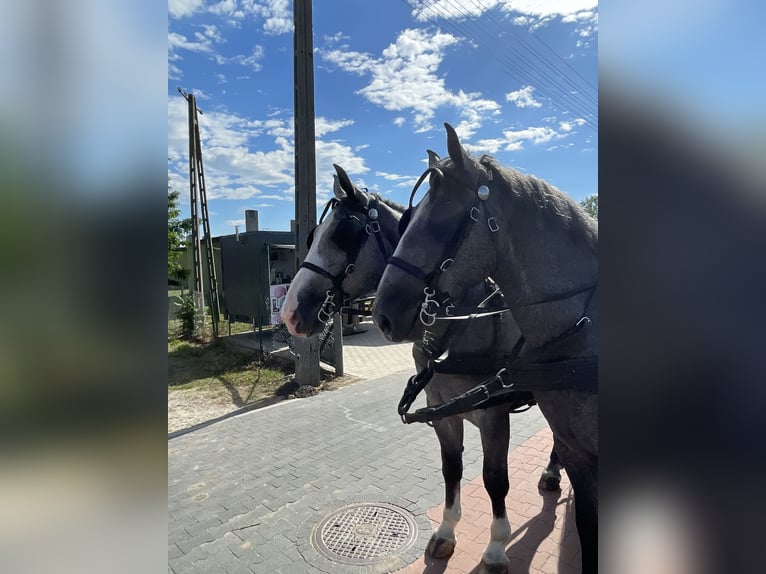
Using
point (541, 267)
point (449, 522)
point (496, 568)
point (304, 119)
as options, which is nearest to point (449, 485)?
point (449, 522)

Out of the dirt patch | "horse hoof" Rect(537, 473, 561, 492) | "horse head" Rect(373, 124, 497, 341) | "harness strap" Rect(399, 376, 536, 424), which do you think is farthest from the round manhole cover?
the dirt patch

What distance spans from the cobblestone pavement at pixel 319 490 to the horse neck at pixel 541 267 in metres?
1.97

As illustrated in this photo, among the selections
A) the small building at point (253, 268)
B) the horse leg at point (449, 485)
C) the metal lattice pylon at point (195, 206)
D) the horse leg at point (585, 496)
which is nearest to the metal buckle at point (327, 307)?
the horse leg at point (449, 485)

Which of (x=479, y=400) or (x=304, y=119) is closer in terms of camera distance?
(x=479, y=400)

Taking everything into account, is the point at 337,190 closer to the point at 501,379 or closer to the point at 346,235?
the point at 346,235

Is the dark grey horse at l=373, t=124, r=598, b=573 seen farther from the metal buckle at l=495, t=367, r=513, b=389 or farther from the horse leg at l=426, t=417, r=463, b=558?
the horse leg at l=426, t=417, r=463, b=558

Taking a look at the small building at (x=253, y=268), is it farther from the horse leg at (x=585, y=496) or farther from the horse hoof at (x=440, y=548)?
the horse leg at (x=585, y=496)

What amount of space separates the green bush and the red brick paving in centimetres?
1068

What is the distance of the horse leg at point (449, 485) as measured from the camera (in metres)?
2.90

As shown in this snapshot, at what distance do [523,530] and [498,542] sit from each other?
509mm

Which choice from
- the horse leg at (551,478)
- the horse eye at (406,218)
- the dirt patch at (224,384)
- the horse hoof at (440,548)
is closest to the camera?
the horse eye at (406,218)

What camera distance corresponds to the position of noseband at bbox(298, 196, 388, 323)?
9.57 ft

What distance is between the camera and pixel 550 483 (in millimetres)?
3676
